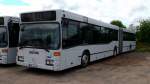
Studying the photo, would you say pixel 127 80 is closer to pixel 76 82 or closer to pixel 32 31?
pixel 76 82

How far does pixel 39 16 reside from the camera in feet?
30.6

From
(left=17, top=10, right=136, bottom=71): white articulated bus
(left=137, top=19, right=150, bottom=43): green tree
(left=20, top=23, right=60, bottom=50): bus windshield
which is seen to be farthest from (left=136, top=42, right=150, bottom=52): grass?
(left=20, top=23, right=60, bottom=50): bus windshield

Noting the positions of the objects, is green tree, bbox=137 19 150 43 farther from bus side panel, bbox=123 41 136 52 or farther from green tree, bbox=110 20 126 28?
green tree, bbox=110 20 126 28

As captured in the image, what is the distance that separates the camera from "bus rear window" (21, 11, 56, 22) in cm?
902

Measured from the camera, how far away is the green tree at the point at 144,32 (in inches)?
1305

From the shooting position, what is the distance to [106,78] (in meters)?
8.95

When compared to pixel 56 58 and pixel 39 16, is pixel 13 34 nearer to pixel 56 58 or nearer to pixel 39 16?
pixel 39 16

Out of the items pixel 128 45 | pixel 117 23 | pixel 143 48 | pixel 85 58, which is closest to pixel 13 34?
pixel 85 58

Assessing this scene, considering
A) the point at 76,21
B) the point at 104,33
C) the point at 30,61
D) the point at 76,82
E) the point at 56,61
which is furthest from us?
the point at 104,33

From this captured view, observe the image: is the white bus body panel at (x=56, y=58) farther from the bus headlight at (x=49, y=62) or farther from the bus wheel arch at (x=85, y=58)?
the bus wheel arch at (x=85, y=58)

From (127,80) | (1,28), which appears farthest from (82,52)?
(1,28)

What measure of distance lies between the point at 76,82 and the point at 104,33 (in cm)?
689

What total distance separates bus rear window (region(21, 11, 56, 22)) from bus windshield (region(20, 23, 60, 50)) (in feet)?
0.77

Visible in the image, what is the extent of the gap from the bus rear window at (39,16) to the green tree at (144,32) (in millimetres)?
26942
